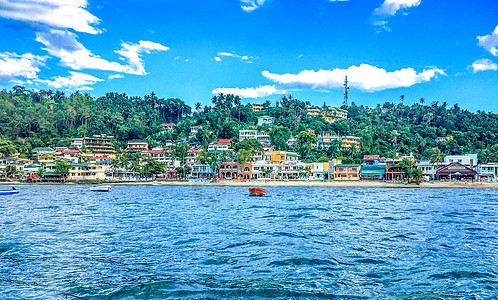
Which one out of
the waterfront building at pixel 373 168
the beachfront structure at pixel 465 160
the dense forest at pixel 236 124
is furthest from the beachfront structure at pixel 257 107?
the beachfront structure at pixel 465 160

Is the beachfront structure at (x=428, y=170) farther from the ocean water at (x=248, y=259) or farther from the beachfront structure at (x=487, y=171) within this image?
the ocean water at (x=248, y=259)

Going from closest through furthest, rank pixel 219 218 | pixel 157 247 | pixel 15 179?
pixel 157 247 < pixel 219 218 < pixel 15 179

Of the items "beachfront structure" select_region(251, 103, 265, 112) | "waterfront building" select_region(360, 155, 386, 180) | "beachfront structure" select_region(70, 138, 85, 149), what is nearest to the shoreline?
"waterfront building" select_region(360, 155, 386, 180)

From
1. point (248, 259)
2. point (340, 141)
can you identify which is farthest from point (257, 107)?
point (248, 259)

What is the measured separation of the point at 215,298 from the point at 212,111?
150m

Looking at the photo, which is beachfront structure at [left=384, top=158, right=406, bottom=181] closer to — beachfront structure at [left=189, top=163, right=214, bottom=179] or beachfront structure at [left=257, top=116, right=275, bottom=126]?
beachfront structure at [left=189, top=163, right=214, bottom=179]

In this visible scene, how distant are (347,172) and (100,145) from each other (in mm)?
80432

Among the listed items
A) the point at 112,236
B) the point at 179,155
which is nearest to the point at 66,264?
the point at 112,236

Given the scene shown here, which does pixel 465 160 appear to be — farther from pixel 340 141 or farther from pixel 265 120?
pixel 265 120

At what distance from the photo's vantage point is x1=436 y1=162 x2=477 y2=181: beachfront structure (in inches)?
3285

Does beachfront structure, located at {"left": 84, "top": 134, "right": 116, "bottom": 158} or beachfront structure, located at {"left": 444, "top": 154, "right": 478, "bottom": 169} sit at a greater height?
beachfront structure, located at {"left": 84, "top": 134, "right": 116, "bottom": 158}

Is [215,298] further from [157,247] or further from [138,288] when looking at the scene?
[157,247]

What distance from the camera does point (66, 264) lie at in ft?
46.6

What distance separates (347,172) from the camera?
9525 centimetres
